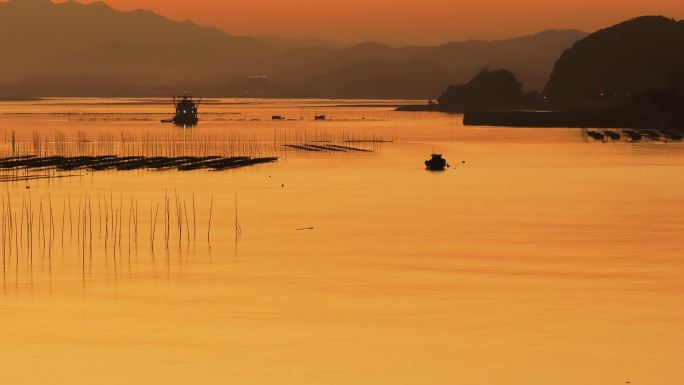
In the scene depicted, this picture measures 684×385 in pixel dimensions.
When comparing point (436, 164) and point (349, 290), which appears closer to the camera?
point (349, 290)

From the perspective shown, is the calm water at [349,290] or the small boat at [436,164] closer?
the calm water at [349,290]

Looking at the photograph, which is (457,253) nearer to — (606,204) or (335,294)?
(335,294)

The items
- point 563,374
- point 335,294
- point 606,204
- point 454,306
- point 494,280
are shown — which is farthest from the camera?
point 606,204

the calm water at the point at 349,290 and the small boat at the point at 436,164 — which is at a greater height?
the calm water at the point at 349,290

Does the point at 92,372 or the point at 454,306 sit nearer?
the point at 92,372

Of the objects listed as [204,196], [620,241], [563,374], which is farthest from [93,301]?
[204,196]

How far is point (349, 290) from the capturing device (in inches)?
1734

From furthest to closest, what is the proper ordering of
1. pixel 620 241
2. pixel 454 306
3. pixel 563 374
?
pixel 620 241 < pixel 454 306 < pixel 563 374

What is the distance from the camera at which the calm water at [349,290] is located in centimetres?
3161

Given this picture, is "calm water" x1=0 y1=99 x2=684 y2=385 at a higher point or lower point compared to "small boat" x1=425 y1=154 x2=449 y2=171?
higher

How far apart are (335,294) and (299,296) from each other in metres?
1.25

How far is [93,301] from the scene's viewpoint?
4141 centimetres

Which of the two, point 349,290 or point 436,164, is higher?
point 349,290

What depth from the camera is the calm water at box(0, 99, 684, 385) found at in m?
31.6
